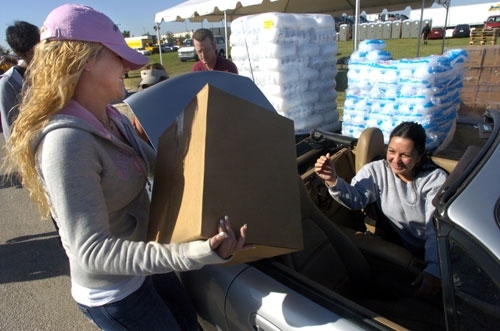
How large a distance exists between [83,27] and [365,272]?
1769mm

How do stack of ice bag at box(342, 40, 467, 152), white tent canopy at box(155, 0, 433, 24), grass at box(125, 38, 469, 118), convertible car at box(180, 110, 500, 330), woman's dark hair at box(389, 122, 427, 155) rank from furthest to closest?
grass at box(125, 38, 469, 118) < white tent canopy at box(155, 0, 433, 24) < stack of ice bag at box(342, 40, 467, 152) < woman's dark hair at box(389, 122, 427, 155) < convertible car at box(180, 110, 500, 330)

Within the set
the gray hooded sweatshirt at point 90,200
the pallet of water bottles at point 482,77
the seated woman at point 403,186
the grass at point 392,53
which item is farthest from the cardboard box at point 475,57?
the gray hooded sweatshirt at point 90,200

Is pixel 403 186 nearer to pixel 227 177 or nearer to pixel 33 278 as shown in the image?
pixel 227 177

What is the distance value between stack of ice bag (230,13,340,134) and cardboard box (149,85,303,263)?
457 cm

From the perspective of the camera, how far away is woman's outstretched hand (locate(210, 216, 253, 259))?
1.00 m

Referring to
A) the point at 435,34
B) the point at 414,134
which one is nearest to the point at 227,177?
the point at 414,134

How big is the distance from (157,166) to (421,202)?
1.56 metres

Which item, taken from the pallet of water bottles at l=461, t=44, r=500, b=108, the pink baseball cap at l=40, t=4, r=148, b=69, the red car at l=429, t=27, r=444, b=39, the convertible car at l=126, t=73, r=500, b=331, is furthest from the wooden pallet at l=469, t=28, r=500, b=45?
the pink baseball cap at l=40, t=4, r=148, b=69

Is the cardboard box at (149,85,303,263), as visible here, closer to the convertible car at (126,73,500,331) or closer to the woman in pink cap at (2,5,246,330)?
the woman in pink cap at (2,5,246,330)

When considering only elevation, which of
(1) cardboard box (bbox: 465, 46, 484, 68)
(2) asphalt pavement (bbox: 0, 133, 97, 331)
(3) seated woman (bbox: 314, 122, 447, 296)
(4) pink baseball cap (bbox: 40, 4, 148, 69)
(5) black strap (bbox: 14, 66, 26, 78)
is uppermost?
(4) pink baseball cap (bbox: 40, 4, 148, 69)

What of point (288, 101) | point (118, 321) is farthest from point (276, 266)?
point (288, 101)

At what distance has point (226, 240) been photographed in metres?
1.01

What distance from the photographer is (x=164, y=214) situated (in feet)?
4.01

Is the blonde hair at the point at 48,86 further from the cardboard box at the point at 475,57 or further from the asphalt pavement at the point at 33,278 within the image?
the cardboard box at the point at 475,57
